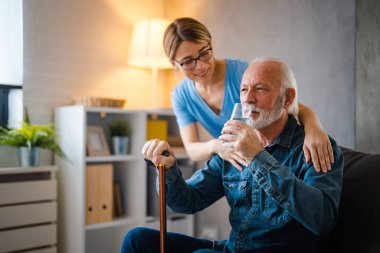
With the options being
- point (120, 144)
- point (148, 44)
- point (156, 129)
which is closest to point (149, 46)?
point (148, 44)

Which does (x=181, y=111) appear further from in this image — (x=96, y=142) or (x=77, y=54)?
(x=77, y=54)

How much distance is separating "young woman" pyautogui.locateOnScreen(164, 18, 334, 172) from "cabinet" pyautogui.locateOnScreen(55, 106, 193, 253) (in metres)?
0.79

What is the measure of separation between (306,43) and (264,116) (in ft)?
4.19

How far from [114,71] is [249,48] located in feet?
3.62

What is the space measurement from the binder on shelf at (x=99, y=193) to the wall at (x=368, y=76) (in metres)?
1.62

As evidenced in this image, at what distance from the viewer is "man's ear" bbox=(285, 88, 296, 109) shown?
4.89 ft

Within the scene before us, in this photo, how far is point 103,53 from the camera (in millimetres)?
3186

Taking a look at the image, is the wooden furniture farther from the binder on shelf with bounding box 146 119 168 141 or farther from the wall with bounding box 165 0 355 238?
the wall with bounding box 165 0 355 238

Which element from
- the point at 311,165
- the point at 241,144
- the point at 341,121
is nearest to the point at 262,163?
the point at 241,144

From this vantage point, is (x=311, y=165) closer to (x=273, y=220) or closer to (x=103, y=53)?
(x=273, y=220)

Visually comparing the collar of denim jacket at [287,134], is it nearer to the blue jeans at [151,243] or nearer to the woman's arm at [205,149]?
the woman's arm at [205,149]

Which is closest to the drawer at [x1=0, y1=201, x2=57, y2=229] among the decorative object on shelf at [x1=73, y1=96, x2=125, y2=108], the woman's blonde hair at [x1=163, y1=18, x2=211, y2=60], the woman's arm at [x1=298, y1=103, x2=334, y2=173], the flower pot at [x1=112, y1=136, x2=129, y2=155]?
the flower pot at [x1=112, y1=136, x2=129, y2=155]

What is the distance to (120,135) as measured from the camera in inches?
114

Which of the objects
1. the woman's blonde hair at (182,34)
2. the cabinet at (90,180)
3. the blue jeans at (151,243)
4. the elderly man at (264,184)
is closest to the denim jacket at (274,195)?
the elderly man at (264,184)
